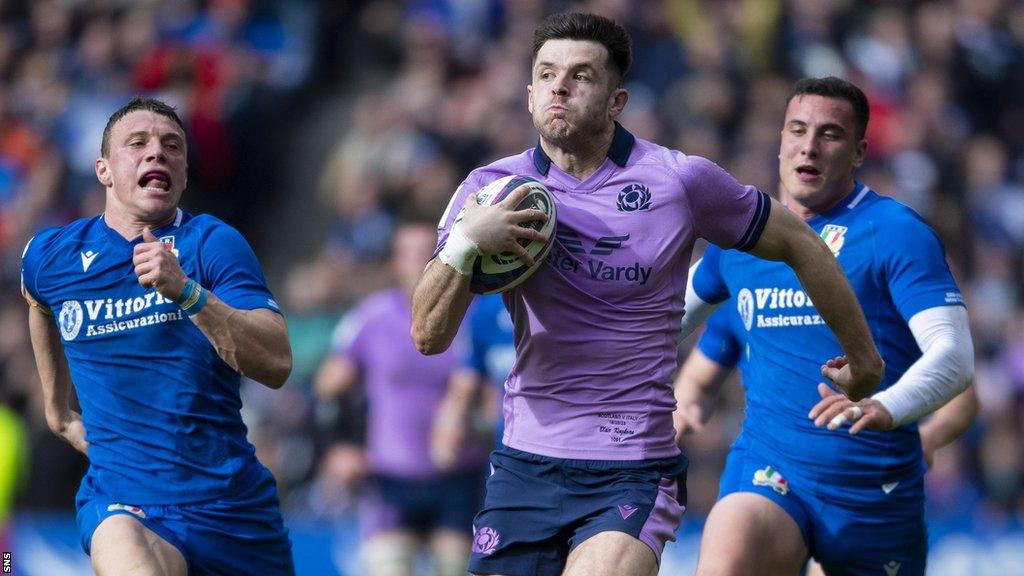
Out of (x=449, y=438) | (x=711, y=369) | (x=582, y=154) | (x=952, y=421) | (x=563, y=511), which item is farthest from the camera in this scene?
(x=449, y=438)

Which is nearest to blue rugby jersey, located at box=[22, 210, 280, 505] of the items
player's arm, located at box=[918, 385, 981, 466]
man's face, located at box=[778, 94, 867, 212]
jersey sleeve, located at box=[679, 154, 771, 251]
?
jersey sleeve, located at box=[679, 154, 771, 251]

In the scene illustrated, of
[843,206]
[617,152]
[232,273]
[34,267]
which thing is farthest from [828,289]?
[34,267]

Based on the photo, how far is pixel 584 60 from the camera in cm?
555

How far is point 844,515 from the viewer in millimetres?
6598

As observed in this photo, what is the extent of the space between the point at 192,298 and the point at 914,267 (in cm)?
299

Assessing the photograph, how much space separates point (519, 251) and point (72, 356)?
215 centimetres

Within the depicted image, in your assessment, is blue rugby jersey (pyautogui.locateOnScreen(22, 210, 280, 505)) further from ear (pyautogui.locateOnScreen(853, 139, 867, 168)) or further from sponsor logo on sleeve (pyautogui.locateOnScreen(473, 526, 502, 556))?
ear (pyautogui.locateOnScreen(853, 139, 867, 168))

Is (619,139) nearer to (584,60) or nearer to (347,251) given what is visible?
(584,60)

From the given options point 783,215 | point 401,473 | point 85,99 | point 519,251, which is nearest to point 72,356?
point 519,251

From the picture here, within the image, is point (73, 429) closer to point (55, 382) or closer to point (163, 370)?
point (55, 382)

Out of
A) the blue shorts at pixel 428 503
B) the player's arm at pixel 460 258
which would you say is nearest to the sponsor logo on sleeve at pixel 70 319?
the player's arm at pixel 460 258

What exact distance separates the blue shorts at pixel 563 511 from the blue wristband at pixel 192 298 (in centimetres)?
131

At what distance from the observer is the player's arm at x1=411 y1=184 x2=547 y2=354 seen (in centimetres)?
511

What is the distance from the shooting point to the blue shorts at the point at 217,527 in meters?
5.96
